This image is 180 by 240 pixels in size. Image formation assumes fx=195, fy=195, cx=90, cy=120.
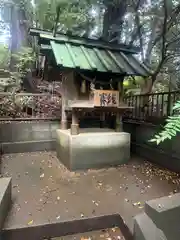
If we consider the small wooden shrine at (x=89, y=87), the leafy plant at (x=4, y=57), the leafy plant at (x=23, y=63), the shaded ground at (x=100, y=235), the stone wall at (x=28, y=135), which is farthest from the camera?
the leafy plant at (x=4, y=57)

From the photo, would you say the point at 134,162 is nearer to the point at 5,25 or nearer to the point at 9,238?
the point at 9,238

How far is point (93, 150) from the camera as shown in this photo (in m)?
5.66

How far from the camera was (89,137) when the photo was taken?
5.63m

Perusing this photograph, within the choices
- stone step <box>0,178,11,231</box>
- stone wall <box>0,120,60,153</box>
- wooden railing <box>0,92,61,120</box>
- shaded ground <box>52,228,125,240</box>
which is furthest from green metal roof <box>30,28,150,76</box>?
shaded ground <box>52,228,125,240</box>

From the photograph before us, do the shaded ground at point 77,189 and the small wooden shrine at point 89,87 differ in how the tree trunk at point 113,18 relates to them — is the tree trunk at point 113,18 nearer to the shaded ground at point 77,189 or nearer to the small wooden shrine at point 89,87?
the small wooden shrine at point 89,87

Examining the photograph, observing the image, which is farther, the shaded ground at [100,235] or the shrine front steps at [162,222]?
the shaded ground at [100,235]

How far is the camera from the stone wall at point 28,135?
6.84m

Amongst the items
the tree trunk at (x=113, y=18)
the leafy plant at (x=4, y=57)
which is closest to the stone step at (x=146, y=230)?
the tree trunk at (x=113, y=18)

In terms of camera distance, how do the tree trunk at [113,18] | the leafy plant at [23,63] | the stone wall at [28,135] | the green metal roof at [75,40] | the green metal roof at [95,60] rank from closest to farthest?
the green metal roof at [95,60]
the green metal roof at [75,40]
the stone wall at [28,135]
the tree trunk at [113,18]
the leafy plant at [23,63]

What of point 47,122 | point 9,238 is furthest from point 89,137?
point 9,238

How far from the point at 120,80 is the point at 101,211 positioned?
3981mm

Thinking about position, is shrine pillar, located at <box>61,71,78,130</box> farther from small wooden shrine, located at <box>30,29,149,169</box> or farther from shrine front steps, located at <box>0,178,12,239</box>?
shrine front steps, located at <box>0,178,12,239</box>

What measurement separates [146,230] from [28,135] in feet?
18.5

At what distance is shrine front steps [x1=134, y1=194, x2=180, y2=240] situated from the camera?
7.32ft
